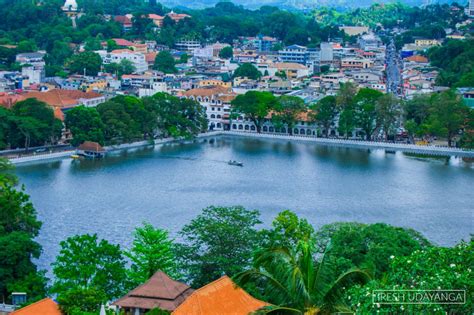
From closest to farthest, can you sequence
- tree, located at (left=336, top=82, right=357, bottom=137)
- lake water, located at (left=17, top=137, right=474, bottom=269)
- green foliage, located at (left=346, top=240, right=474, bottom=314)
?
green foliage, located at (left=346, top=240, right=474, bottom=314) → lake water, located at (left=17, top=137, right=474, bottom=269) → tree, located at (left=336, top=82, right=357, bottom=137)

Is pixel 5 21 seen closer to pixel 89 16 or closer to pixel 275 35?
pixel 89 16

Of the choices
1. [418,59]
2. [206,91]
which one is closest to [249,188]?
[206,91]

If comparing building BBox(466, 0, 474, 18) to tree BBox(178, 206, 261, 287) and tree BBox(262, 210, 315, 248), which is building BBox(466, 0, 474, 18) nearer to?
tree BBox(262, 210, 315, 248)

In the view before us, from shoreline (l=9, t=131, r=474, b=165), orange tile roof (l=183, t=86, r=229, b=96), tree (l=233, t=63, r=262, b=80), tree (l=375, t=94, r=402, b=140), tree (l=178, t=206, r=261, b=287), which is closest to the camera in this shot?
tree (l=178, t=206, r=261, b=287)

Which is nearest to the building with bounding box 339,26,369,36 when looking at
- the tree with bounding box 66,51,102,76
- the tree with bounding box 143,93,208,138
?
the tree with bounding box 66,51,102,76

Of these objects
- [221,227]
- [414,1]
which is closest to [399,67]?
[221,227]

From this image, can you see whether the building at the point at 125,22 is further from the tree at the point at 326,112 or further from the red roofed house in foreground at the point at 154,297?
the red roofed house in foreground at the point at 154,297
